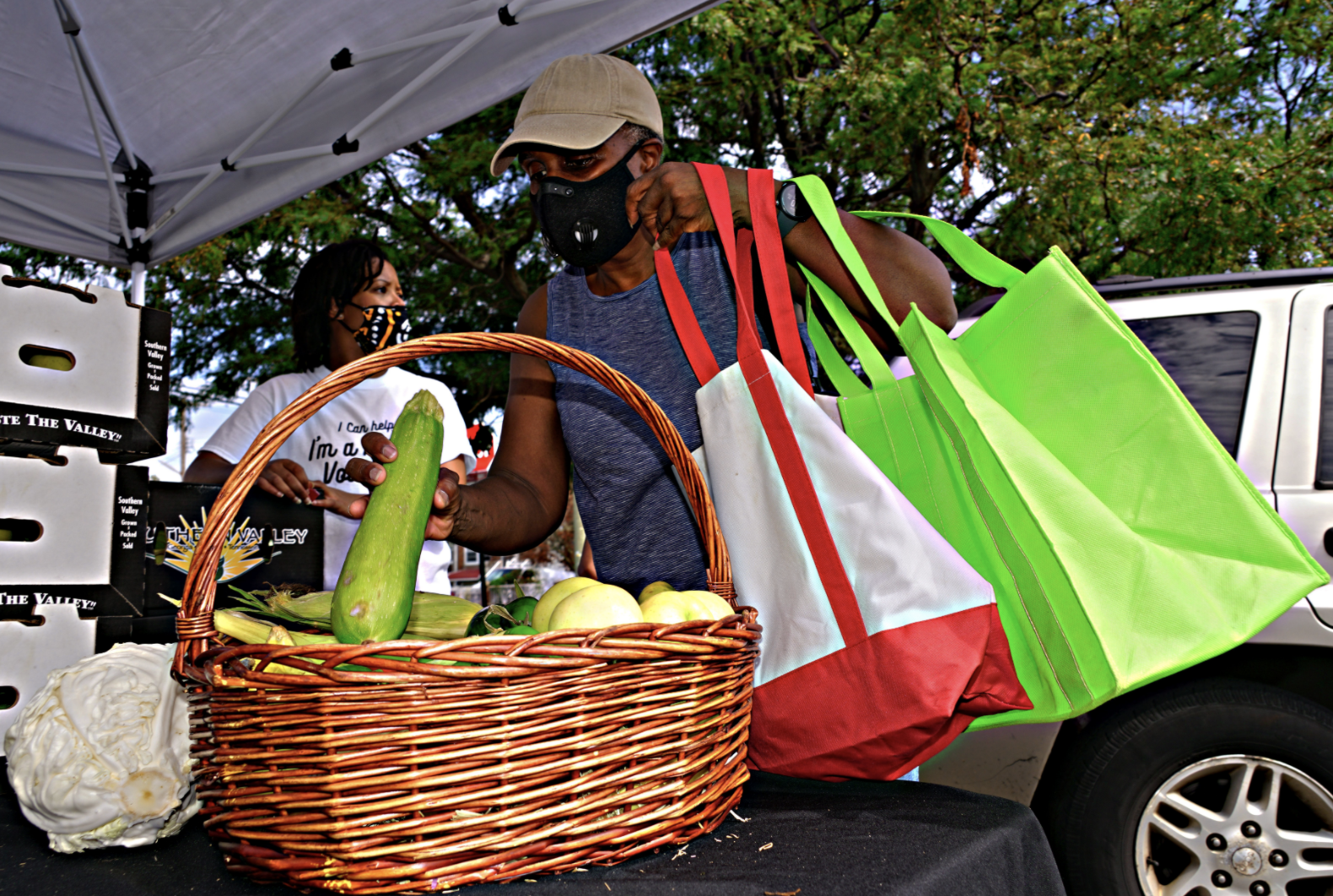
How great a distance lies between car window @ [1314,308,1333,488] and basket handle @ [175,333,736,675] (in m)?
2.40

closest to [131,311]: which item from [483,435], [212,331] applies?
[483,435]

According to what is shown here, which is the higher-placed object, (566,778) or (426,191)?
(426,191)

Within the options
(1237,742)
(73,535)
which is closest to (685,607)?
(73,535)

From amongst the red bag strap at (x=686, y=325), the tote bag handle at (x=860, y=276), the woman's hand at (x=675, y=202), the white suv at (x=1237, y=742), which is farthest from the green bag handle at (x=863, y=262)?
the white suv at (x=1237, y=742)

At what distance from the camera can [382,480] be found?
48.4 inches

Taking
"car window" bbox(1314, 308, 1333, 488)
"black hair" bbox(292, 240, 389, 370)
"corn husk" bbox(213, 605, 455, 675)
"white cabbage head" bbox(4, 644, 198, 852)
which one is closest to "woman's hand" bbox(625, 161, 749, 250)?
"corn husk" bbox(213, 605, 455, 675)

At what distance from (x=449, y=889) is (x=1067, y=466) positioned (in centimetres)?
93

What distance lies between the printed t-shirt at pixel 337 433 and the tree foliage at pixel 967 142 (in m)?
4.82

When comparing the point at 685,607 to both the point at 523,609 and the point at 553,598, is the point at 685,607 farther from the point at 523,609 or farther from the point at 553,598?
the point at 523,609

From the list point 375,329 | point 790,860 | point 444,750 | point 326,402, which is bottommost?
point 790,860

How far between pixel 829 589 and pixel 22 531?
1.53 meters

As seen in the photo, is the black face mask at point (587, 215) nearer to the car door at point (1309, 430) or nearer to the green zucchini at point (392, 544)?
the green zucchini at point (392, 544)

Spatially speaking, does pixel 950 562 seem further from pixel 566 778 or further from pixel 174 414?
pixel 174 414

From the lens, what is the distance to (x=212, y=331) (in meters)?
10.8
